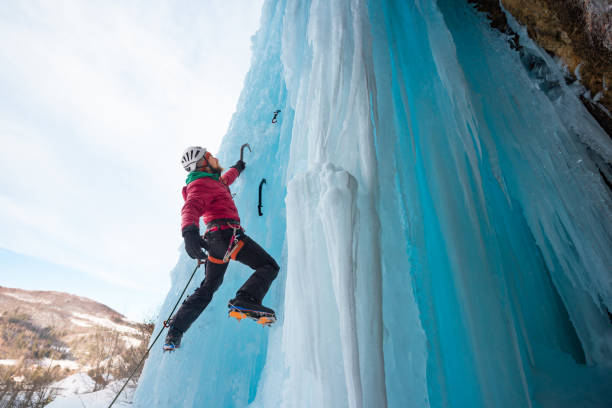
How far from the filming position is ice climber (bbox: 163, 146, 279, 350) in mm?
1861

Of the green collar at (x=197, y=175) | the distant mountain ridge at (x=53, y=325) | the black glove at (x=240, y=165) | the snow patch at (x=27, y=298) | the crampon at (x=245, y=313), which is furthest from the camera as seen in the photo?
the snow patch at (x=27, y=298)

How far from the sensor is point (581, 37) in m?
2.26

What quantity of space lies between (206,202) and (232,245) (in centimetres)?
41

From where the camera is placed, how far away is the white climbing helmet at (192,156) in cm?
230

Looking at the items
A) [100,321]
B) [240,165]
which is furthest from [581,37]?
[100,321]

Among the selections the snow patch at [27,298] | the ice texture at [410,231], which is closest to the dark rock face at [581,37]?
the ice texture at [410,231]

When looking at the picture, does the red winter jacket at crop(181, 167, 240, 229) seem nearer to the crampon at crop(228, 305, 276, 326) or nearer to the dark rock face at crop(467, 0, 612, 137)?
the crampon at crop(228, 305, 276, 326)

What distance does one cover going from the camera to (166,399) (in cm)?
215

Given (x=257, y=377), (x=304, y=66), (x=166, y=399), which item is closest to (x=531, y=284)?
(x=257, y=377)

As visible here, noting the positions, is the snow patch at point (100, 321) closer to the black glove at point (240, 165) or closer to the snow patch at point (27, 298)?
the snow patch at point (27, 298)

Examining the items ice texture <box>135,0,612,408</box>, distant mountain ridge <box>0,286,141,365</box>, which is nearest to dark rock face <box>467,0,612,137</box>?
ice texture <box>135,0,612,408</box>

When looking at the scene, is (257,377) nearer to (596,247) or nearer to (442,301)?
(442,301)

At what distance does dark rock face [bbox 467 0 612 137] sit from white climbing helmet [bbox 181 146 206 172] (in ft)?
10.7

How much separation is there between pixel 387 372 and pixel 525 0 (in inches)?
138
